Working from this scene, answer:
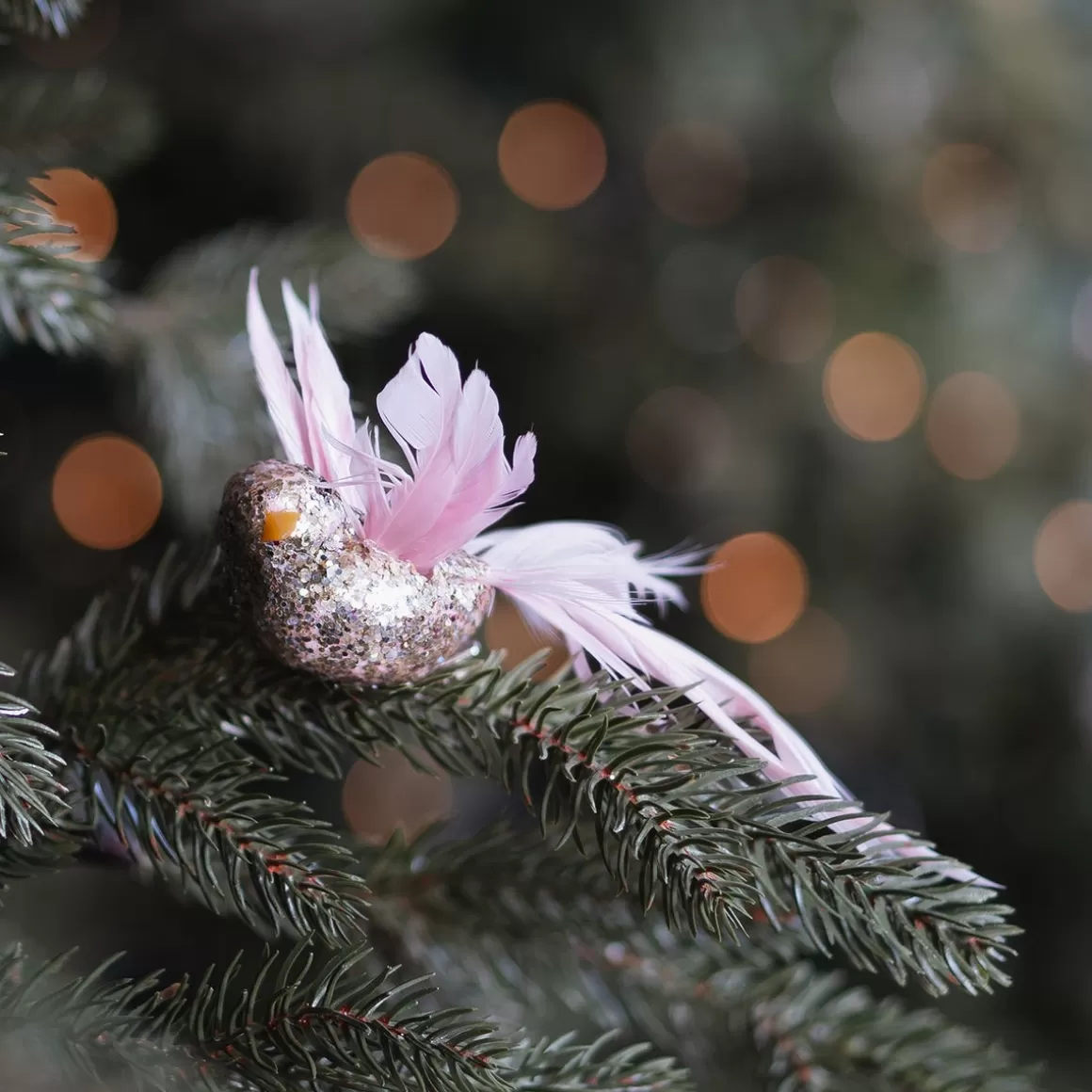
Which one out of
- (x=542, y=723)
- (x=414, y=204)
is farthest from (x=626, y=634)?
(x=414, y=204)

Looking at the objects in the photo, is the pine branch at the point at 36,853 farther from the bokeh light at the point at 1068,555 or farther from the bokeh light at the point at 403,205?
the bokeh light at the point at 1068,555

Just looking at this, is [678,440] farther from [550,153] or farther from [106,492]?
[106,492]

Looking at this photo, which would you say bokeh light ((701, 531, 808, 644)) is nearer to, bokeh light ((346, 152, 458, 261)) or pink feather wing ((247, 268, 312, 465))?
bokeh light ((346, 152, 458, 261))

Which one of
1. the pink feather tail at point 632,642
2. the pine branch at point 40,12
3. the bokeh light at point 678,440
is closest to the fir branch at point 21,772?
the pink feather tail at point 632,642

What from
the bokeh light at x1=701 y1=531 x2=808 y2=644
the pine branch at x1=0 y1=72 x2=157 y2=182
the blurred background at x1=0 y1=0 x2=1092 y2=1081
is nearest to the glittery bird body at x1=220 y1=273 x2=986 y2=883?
the pine branch at x1=0 y1=72 x2=157 y2=182

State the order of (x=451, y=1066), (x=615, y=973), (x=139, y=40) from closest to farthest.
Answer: (x=451, y=1066)
(x=615, y=973)
(x=139, y=40)

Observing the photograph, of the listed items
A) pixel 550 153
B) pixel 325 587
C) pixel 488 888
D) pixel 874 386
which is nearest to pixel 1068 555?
pixel 874 386

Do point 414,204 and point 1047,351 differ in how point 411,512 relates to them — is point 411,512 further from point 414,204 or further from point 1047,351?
point 1047,351

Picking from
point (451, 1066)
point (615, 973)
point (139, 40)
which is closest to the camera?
point (451, 1066)
